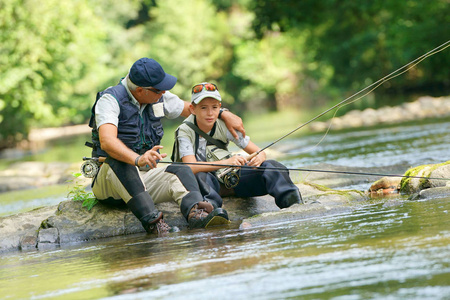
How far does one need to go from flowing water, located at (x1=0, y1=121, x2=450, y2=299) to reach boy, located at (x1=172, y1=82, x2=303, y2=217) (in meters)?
0.56

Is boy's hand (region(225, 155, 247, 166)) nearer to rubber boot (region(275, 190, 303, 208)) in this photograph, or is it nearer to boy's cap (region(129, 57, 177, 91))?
rubber boot (region(275, 190, 303, 208))

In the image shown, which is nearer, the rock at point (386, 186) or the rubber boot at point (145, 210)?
the rubber boot at point (145, 210)

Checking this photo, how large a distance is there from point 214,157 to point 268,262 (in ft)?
7.64

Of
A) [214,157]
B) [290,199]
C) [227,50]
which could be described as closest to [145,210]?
[214,157]

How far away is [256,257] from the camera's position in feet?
13.5

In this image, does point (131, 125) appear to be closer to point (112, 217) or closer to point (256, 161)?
point (112, 217)

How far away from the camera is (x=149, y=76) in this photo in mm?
5609

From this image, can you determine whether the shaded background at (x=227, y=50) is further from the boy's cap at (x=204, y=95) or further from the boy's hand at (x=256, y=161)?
the boy's hand at (x=256, y=161)

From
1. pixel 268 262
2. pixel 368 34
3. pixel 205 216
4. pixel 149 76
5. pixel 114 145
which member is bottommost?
pixel 268 262

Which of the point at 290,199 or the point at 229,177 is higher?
the point at 229,177

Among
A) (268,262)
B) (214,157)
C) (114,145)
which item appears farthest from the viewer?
(214,157)

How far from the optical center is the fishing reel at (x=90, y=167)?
5848 mm

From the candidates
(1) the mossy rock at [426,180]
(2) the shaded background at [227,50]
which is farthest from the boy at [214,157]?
(2) the shaded background at [227,50]

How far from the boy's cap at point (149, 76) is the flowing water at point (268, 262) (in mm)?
1226
